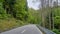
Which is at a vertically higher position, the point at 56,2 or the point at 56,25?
the point at 56,2

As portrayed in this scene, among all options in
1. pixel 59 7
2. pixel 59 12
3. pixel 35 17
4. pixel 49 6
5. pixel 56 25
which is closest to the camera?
pixel 56 25

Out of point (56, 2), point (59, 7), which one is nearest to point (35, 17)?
point (59, 7)

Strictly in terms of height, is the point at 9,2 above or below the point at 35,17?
above

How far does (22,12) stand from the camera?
6588 cm

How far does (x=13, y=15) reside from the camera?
211 ft

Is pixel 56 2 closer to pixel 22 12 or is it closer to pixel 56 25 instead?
pixel 56 25

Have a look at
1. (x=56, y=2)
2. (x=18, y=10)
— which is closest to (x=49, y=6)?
(x=56, y=2)

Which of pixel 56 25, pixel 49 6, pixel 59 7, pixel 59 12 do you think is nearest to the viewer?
pixel 56 25

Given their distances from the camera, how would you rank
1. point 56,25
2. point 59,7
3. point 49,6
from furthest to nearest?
point 59,7 → point 49,6 → point 56,25

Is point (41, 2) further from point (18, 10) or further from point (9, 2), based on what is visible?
point (9, 2)

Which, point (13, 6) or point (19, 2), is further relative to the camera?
point (19, 2)

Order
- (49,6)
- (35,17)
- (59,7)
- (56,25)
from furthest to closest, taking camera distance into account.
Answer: (35,17), (59,7), (49,6), (56,25)

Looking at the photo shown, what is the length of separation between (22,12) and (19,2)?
316cm

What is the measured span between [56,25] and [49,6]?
623 cm
